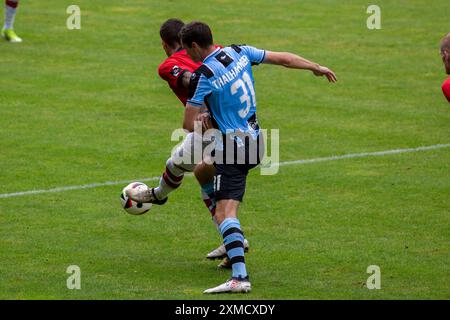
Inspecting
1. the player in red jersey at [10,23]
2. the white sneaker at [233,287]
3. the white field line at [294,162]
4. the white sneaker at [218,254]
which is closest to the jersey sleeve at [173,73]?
the white sneaker at [218,254]

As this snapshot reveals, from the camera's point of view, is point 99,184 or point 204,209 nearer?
point 204,209

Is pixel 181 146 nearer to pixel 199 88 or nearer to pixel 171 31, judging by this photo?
pixel 171 31

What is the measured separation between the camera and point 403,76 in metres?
18.7

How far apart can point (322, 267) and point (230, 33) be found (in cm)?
1235

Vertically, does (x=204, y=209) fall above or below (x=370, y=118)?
below

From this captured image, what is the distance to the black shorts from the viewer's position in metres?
8.83

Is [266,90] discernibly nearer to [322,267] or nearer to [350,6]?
[350,6]

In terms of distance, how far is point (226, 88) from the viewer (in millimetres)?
8766

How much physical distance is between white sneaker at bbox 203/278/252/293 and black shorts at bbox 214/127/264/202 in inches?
28.9

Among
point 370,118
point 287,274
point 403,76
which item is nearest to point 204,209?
point 287,274

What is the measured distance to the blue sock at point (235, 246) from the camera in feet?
28.3

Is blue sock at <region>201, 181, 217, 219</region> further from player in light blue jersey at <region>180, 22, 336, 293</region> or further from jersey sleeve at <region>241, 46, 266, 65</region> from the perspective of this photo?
jersey sleeve at <region>241, 46, 266, 65</region>

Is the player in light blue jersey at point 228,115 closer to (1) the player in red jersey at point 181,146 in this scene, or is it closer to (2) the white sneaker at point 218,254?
(1) the player in red jersey at point 181,146

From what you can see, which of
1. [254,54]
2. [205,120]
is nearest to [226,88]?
[205,120]
